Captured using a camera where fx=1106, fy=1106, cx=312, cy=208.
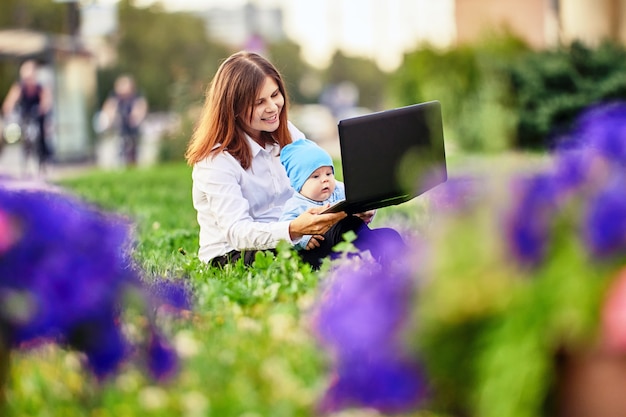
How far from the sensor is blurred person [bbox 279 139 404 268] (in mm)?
5098

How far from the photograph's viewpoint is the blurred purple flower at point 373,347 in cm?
248

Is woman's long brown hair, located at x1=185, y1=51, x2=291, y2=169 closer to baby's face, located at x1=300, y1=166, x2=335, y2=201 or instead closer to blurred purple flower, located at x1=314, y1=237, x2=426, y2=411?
baby's face, located at x1=300, y1=166, x2=335, y2=201

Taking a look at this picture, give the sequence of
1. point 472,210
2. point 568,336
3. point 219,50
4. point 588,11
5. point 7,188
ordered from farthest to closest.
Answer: point 219,50, point 588,11, point 7,188, point 472,210, point 568,336

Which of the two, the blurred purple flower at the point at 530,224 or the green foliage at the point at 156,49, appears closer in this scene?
the blurred purple flower at the point at 530,224

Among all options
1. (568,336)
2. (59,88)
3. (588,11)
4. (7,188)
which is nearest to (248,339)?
(7,188)

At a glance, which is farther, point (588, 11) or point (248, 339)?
point (588, 11)

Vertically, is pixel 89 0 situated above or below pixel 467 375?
above

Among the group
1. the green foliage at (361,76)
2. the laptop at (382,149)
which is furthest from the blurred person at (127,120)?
the green foliage at (361,76)

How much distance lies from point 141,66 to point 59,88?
25505 mm

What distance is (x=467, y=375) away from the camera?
2549mm

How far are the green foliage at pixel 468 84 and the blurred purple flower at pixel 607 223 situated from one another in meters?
15.6

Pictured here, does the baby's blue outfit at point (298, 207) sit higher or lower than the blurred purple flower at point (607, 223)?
lower

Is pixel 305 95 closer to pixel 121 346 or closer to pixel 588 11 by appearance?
pixel 588 11

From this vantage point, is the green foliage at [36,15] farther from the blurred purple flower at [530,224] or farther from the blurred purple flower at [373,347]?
the blurred purple flower at [530,224]
